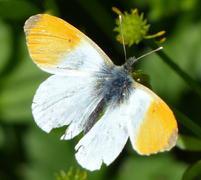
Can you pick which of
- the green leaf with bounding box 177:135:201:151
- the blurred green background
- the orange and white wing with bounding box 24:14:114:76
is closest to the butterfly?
the orange and white wing with bounding box 24:14:114:76

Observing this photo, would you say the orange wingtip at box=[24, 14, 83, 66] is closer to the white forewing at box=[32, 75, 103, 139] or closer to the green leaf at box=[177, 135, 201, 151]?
the white forewing at box=[32, 75, 103, 139]

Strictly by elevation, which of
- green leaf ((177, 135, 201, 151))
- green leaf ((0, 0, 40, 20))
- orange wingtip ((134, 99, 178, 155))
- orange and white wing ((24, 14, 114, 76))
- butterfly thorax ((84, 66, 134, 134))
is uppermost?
green leaf ((0, 0, 40, 20))

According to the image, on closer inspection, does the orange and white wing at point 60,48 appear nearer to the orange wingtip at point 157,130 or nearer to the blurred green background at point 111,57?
the orange wingtip at point 157,130

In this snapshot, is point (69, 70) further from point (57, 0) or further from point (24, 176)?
point (24, 176)

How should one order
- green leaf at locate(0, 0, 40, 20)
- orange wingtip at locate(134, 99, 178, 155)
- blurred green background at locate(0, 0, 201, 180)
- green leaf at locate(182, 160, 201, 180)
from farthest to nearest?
blurred green background at locate(0, 0, 201, 180) → green leaf at locate(0, 0, 40, 20) → green leaf at locate(182, 160, 201, 180) → orange wingtip at locate(134, 99, 178, 155)

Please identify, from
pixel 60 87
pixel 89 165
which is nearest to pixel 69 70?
pixel 60 87

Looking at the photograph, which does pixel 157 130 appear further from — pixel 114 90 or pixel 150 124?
pixel 114 90

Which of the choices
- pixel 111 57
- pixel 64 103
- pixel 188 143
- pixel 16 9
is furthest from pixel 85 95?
pixel 16 9
